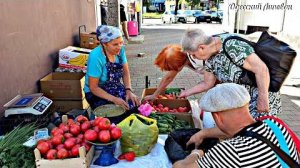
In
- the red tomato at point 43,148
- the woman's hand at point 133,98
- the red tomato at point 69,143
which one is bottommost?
the woman's hand at point 133,98

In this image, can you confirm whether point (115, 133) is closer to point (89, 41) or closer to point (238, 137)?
point (238, 137)

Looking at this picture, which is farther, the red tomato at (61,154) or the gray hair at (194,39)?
Result: the gray hair at (194,39)

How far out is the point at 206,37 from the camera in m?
2.35

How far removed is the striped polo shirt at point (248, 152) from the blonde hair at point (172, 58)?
5.21 feet

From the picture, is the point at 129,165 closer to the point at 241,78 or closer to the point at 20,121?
the point at 241,78

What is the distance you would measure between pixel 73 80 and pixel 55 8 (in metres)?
1.58

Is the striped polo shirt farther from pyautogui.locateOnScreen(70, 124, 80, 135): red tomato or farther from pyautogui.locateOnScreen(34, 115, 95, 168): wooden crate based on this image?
pyautogui.locateOnScreen(70, 124, 80, 135): red tomato

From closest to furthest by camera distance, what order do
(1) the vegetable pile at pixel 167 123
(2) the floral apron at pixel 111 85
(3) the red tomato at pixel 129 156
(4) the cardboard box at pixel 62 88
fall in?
(3) the red tomato at pixel 129 156, (1) the vegetable pile at pixel 167 123, (2) the floral apron at pixel 111 85, (4) the cardboard box at pixel 62 88

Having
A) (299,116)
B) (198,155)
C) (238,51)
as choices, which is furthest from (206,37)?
(299,116)

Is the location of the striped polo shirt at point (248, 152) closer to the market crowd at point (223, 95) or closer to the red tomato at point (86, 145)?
the market crowd at point (223, 95)

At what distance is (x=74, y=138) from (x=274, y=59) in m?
1.62

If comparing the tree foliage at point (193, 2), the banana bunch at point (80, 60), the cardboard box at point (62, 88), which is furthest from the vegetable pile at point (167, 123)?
the tree foliage at point (193, 2)

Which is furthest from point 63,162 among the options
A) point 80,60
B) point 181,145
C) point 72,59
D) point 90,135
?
point 72,59

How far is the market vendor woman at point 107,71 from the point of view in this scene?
3035 mm
